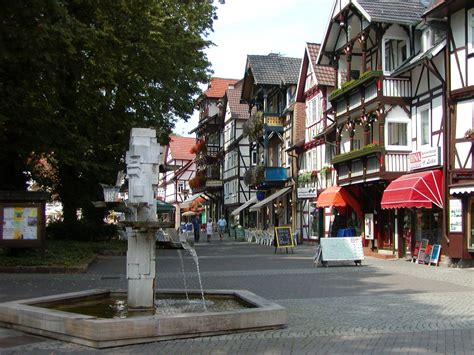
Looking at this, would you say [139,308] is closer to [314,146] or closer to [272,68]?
[314,146]

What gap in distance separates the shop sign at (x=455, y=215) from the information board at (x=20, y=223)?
1347 centimetres

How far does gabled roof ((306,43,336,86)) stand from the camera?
110 ft

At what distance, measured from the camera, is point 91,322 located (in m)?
7.75

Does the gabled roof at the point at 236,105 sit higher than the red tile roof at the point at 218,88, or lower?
lower

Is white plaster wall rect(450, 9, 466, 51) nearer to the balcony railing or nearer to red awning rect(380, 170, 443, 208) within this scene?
red awning rect(380, 170, 443, 208)

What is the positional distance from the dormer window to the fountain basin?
18191 mm

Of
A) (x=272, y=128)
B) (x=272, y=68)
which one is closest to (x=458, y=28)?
(x=272, y=128)

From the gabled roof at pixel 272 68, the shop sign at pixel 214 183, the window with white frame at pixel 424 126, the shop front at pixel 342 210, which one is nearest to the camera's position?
the window with white frame at pixel 424 126

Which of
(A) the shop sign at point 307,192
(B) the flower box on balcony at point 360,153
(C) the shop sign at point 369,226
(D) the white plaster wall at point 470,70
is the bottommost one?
(C) the shop sign at point 369,226

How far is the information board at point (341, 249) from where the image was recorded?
66.6 feet

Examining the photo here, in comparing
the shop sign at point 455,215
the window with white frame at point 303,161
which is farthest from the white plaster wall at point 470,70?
the window with white frame at point 303,161

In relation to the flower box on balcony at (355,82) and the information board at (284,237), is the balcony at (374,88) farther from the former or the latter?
the information board at (284,237)

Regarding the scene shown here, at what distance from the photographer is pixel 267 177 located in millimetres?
41312

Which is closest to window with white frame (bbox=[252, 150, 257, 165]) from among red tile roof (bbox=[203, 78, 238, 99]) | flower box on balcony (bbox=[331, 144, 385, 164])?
red tile roof (bbox=[203, 78, 238, 99])
